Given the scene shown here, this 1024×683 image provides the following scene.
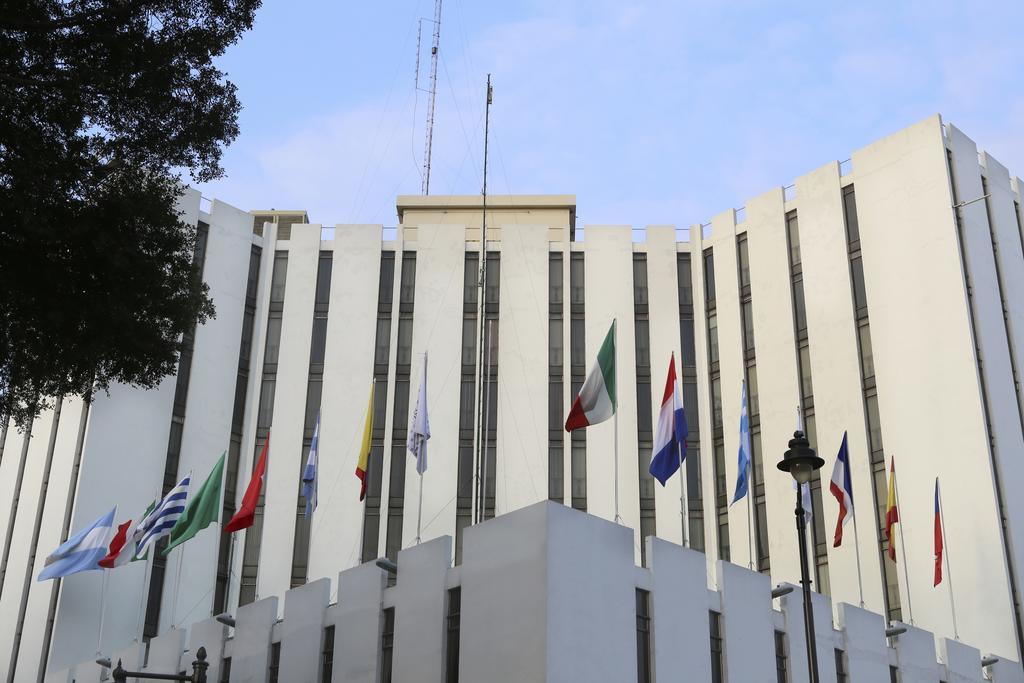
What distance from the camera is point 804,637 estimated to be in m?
35.7

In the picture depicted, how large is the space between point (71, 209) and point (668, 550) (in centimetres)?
1686

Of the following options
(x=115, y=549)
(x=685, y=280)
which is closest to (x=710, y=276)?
(x=685, y=280)

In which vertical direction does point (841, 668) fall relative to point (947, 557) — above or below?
below

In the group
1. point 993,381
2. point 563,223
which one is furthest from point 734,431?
point 563,223

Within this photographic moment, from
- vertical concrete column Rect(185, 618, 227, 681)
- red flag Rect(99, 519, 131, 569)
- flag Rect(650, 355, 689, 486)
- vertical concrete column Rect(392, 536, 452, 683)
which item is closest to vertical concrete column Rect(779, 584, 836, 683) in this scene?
flag Rect(650, 355, 689, 486)

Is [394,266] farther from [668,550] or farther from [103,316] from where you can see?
[103,316]

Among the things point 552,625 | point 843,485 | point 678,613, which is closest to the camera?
point 552,625

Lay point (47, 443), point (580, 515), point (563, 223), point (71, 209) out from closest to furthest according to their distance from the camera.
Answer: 1. point (71, 209)
2. point (580, 515)
3. point (47, 443)
4. point (563, 223)

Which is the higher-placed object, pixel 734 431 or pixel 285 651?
pixel 734 431

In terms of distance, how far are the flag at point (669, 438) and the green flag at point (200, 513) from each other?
49.0 ft

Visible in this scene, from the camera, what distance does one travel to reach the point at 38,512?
47.8 m

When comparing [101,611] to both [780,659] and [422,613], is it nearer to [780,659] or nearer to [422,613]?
[422,613]

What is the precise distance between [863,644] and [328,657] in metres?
15.4

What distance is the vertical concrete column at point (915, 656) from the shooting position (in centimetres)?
3791
